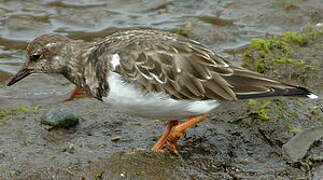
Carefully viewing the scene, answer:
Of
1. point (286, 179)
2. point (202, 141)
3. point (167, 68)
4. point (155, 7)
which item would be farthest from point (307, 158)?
point (155, 7)

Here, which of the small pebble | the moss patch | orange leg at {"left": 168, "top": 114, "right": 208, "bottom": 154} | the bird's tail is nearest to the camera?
the bird's tail

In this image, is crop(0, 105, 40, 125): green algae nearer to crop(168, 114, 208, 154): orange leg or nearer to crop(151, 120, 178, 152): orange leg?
crop(151, 120, 178, 152): orange leg

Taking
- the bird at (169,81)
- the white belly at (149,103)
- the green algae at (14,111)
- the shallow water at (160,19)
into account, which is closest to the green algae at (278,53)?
the shallow water at (160,19)

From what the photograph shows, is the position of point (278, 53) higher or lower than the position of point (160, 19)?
higher

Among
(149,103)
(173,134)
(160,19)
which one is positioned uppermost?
(149,103)

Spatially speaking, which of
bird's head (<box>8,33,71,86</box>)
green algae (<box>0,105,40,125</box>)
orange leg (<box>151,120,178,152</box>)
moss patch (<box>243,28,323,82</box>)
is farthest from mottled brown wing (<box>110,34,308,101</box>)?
moss patch (<box>243,28,323,82</box>)

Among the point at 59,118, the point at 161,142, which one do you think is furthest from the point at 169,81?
the point at 59,118

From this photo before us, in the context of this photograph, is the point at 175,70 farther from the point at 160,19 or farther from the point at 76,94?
the point at 160,19

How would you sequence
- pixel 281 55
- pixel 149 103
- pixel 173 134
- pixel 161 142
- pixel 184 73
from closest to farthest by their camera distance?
pixel 149 103, pixel 184 73, pixel 173 134, pixel 161 142, pixel 281 55

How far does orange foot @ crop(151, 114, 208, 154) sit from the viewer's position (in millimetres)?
4543

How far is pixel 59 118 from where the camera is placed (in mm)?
4918

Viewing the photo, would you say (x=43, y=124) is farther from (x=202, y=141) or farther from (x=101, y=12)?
(x=101, y=12)

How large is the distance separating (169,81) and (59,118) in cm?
95

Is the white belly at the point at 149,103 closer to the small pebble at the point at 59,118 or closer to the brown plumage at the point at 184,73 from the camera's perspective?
the brown plumage at the point at 184,73
